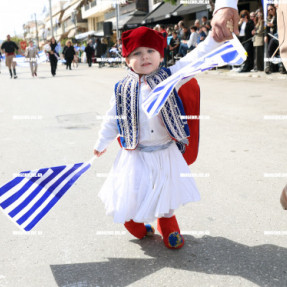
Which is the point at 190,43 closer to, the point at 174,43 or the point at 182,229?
the point at 174,43

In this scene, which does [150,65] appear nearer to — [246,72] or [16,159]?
[16,159]

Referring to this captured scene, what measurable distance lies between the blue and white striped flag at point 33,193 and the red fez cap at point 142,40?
85cm

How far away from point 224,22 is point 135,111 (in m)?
0.74

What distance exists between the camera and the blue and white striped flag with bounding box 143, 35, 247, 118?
6.98ft

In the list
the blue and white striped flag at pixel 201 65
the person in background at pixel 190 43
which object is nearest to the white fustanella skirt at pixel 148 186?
the blue and white striped flag at pixel 201 65

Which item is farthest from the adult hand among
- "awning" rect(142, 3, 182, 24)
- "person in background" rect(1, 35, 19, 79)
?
"awning" rect(142, 3, 182, 24)

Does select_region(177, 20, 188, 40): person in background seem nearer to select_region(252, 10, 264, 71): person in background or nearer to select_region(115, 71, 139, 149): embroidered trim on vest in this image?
select_region(252, 10, 264, 71): person in background

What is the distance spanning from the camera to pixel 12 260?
2.50m

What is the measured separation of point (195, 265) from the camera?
2385mm

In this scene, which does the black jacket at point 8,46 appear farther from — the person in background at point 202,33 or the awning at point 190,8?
the awning at point 190,8

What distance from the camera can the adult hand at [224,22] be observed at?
2.24m

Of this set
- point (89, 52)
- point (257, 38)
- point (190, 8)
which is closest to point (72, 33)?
point (89, 52)

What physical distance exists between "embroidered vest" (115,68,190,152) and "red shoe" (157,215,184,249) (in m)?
0.51

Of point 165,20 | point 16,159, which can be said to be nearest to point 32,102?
point 16,159
